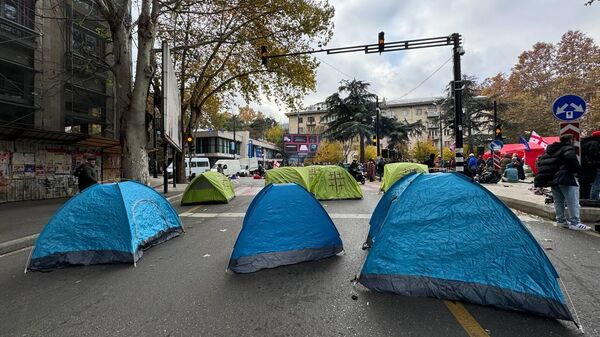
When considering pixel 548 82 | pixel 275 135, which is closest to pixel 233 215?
pixel 548 82

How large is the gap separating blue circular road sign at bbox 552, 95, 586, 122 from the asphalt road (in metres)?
3.63

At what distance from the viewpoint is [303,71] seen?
21.4 meters

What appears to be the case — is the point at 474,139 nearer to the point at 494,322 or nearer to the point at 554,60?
the point at 554,60

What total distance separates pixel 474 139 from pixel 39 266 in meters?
42.5

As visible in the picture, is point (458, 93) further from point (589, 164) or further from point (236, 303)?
point (236, 303)

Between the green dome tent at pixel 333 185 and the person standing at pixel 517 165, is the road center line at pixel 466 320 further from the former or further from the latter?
the person standing at pixel 517 165

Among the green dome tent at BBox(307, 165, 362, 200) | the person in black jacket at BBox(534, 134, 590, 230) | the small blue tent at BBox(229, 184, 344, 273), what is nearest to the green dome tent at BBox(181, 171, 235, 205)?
the green dome tent at BBox(307, 165, 362, 200)

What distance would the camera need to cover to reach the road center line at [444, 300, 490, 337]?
272 centimetres

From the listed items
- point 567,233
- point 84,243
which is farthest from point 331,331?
point 567,233

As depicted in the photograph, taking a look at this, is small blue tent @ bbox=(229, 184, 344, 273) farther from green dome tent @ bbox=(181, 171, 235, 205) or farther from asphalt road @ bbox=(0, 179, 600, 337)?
green dome tent @ bbox=(181, 171, 235, 205)

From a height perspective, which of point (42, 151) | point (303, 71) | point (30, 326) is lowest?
point (30, 326)

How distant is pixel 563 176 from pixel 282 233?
5.54 m

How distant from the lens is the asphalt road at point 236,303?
113 inches

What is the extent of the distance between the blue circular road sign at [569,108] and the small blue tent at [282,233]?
21.2 ft
